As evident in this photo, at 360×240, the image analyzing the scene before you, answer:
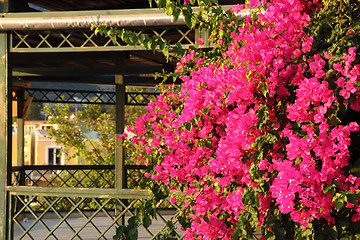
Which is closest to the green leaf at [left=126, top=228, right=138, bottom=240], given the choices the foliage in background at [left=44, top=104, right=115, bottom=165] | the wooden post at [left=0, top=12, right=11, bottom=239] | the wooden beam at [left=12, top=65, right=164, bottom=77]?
the wooden post at [left=0, top=12, right=11, bottom=239]

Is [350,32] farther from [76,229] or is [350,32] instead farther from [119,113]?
[76,229]

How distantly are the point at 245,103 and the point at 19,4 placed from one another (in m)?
5.86

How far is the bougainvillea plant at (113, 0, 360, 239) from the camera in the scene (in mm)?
3027

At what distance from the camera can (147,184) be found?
4434 mm

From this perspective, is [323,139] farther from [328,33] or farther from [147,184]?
[147,184]

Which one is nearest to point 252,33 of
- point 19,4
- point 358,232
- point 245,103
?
point 245,103

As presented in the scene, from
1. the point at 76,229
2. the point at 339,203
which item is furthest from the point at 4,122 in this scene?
the point at 339,203

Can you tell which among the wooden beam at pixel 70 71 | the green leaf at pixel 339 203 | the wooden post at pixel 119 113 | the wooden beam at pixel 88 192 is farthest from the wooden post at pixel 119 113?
the green leaf at pixel 339 203

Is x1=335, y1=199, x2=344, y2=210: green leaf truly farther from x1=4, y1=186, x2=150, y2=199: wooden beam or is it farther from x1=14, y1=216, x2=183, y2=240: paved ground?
x1=14, y1=216, x2=183, y2=240: paved ground

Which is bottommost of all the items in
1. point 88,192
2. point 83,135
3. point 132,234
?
point 83,135

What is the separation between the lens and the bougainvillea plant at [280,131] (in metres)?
3.03

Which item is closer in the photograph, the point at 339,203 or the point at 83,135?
the point at 339,203

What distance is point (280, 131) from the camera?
3432mm

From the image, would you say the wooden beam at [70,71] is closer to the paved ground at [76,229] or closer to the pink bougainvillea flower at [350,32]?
the paved ground at [76,229]
